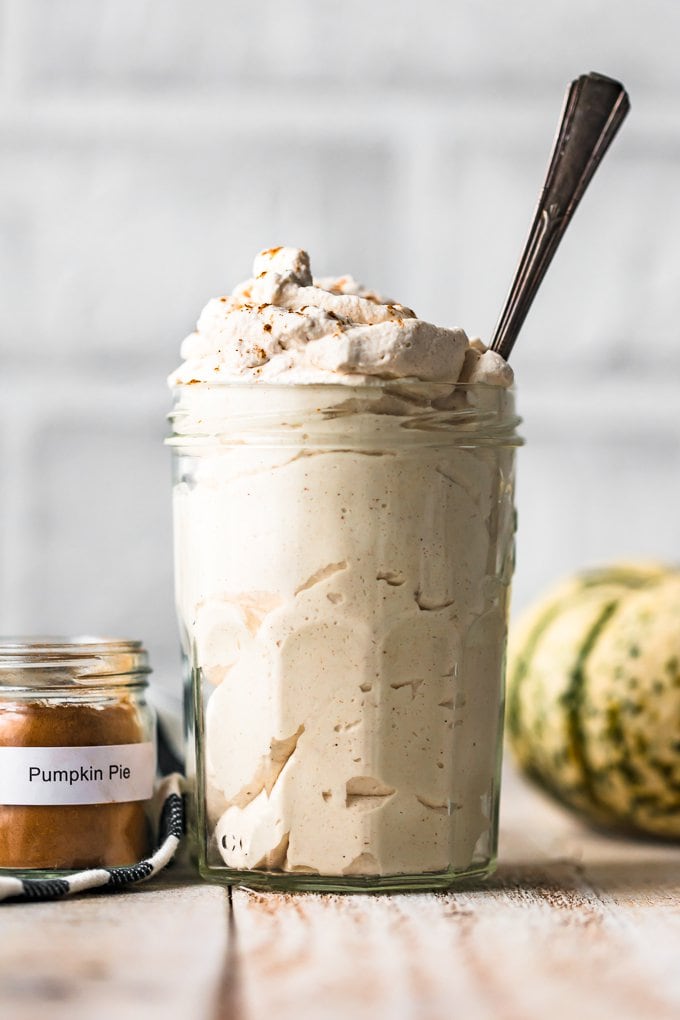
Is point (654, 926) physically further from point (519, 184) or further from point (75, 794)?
point (519, 184)

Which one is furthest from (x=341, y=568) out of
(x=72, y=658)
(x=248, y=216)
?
(x=248, y=216)

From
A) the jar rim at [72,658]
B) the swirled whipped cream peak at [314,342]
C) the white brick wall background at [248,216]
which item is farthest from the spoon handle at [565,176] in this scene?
the white brick wall background at [248,216]

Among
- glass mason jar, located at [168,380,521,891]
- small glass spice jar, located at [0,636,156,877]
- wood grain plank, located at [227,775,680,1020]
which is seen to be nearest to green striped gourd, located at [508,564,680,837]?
wood grain plank, located at [227,775,680,1020]

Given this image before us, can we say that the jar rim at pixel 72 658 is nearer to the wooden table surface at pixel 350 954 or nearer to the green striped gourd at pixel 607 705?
the wooden table surface at pixel 350 954

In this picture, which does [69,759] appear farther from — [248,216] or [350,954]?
[248,216]

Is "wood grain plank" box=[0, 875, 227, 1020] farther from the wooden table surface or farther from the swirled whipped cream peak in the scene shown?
the swirled whipped cream peak
